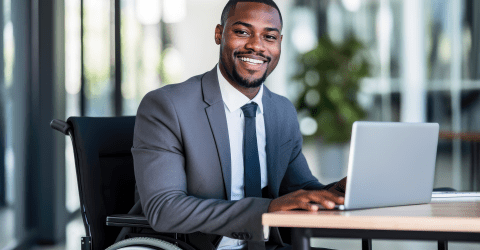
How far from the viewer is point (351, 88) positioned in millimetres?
5688

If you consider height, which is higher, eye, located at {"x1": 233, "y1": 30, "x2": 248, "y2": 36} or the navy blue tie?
eye, located at {"x1": 233, "y1": 30, "x2": 248, "y2": 36}

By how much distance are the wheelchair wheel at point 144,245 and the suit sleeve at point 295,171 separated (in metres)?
0.63

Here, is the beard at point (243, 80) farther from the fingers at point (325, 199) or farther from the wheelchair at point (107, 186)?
the fingers at point (325, 199)

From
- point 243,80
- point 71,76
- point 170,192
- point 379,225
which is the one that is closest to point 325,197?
point 379,225

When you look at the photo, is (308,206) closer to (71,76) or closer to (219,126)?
(219,126)

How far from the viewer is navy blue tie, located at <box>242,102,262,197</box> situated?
165 cm

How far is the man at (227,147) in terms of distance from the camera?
1.30 meters

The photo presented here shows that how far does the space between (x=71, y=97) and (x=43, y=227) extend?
121cm

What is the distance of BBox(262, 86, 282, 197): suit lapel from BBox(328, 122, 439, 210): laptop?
0.56 meters

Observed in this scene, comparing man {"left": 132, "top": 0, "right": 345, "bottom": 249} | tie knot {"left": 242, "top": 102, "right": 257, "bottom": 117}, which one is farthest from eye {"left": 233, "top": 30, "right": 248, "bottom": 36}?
tie knot {"left": 242, "top": 102, "right": 257, "bottom": 117}

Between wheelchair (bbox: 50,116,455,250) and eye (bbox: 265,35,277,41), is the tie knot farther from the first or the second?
wheelchair (bbox: 50,116,455,250)

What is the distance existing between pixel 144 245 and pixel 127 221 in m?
0.14

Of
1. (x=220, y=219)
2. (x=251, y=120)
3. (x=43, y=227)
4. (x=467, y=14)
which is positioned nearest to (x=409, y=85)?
(x=467, y=14)

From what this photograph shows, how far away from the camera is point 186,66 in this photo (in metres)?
6.08
